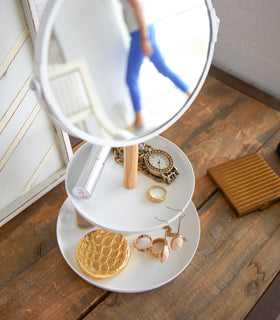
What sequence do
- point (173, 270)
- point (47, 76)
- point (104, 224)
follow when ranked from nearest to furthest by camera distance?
point (47, 76) → point (104, 224) → point (173, 270)

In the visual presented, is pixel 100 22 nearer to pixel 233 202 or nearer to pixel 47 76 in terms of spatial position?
pixel 47 76

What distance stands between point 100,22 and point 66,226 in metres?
0.44

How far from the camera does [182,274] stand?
0.66 m

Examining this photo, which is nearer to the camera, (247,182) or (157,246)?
(157,246)

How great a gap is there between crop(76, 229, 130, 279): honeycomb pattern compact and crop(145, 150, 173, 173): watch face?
0.15 meters

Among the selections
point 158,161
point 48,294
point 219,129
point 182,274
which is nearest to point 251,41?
point 219,129

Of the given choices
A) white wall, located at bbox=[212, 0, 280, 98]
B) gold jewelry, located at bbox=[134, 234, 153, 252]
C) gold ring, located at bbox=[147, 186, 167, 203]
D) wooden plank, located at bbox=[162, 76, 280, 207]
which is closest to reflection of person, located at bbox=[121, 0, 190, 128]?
gold ring, located at bbox=[147, 186, 167, 203]

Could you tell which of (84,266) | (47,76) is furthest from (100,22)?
(84,266)

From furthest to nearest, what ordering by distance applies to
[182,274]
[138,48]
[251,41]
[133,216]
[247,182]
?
[251,41] → [247,182] → [182,274] → [133,216] → [138,48]

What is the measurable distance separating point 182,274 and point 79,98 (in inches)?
16.3

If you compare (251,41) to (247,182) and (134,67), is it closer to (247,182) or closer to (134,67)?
(247,182)

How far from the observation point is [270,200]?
734 millimetres

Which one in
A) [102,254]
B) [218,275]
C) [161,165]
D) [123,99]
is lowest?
[218,275]

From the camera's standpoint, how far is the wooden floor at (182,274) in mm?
607
